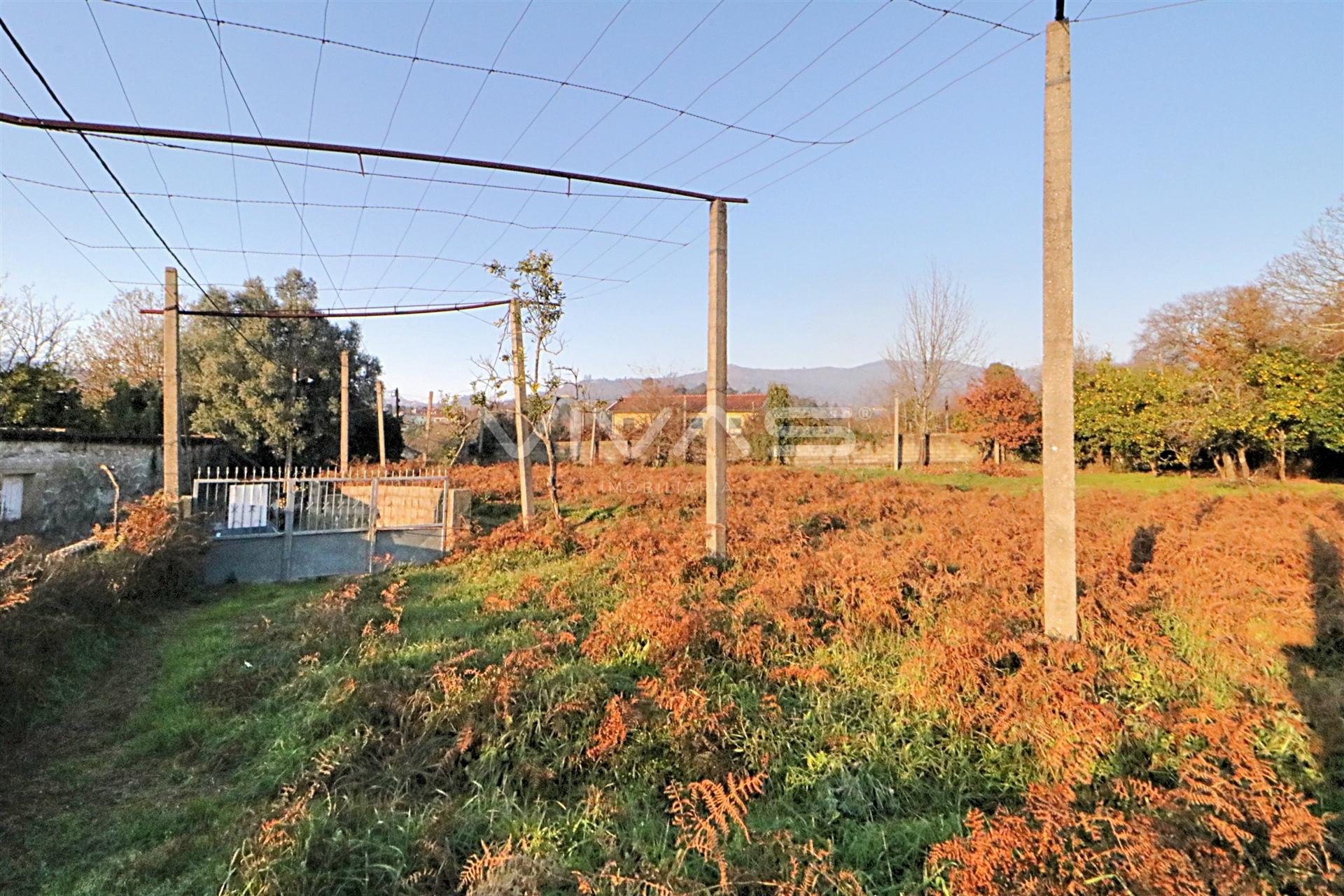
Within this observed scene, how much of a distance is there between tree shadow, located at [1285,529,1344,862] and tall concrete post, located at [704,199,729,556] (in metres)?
5.29

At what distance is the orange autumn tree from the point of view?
2366cm

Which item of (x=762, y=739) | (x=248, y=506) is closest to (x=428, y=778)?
(x=762, y=739)

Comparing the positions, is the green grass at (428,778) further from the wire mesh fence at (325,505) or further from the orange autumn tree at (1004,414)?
the orange autumn tree at (1004,414)

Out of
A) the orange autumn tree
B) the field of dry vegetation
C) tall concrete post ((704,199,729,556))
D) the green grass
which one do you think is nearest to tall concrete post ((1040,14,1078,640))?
the field of dry vegetation

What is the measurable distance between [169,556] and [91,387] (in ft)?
69.1

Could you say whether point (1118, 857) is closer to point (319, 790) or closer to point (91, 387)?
point (319, 790)

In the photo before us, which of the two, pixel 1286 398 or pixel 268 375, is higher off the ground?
pixel 268 375

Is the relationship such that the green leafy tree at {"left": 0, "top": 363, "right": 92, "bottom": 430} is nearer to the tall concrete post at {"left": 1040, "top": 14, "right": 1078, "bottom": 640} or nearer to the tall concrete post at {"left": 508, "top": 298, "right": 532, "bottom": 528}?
the tall concrete post at {"left": 508, "top": 298, "right": 532, "bottom": 528}

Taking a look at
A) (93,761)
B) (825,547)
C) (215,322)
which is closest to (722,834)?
(93,761)

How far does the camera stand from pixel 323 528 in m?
10.5

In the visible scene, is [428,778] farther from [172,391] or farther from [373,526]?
[172,391]

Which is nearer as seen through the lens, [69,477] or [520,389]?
[520,389]

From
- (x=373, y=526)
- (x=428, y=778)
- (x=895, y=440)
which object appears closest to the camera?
(x=428, y=778)

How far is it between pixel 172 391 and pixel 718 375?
8.85 m
